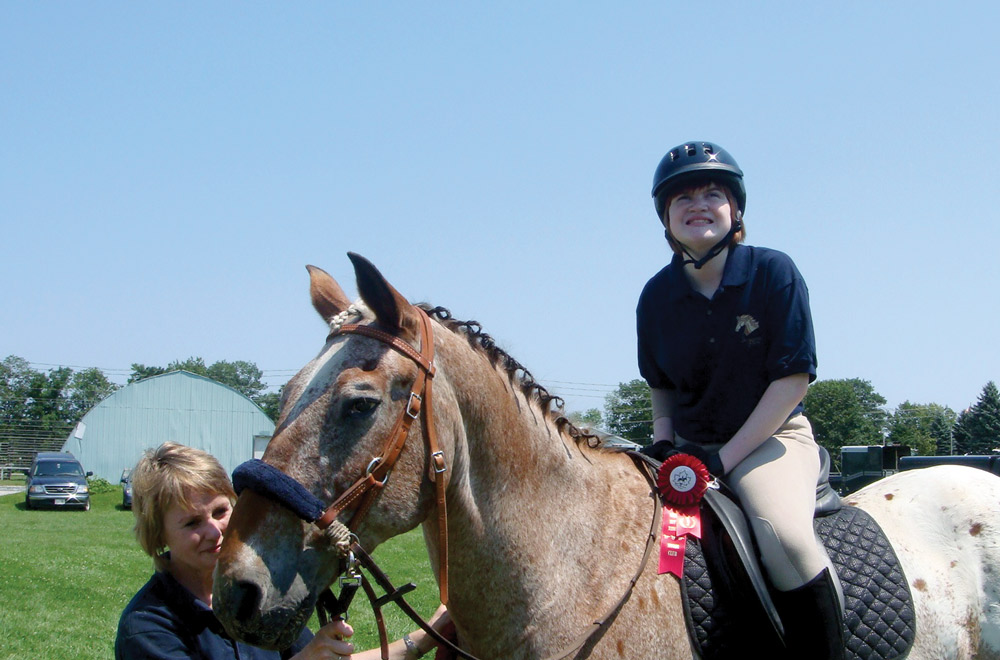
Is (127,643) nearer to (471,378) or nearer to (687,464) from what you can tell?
(471,378)

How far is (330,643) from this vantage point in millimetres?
2754

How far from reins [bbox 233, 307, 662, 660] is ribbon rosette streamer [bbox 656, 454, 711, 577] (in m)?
0.08

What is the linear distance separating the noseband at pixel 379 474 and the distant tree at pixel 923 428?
166 feet

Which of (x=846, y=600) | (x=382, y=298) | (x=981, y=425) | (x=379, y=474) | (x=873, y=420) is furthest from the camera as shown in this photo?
(x=873, y=420)

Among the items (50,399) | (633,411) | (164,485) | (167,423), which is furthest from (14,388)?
(164,485)

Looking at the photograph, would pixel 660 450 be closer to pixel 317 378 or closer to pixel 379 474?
pixel 379 474

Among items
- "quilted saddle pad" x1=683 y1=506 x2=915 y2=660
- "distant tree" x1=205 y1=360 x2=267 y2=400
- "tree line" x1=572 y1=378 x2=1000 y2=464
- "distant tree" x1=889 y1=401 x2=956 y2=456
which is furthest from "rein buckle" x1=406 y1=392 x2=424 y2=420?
"distant tree" x1=205 y1=360 x2=267 y2=400

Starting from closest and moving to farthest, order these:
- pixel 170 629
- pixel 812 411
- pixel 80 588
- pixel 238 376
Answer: pixel 170 629, pixel 80 588, pixel 812 411, pixel 238 376

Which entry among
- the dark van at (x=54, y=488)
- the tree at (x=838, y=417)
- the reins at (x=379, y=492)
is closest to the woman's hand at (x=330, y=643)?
the reins at (x=379, y=492)

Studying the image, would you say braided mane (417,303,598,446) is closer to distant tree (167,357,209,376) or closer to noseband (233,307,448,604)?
noseband (233,307,448,604)

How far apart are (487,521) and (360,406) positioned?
2.12 ft

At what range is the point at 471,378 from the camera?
2938mm

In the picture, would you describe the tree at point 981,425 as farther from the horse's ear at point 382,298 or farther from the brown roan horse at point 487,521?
the horse's ear at point 382,298

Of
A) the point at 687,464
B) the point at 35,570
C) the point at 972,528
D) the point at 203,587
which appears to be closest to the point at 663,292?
the point at 687,464
